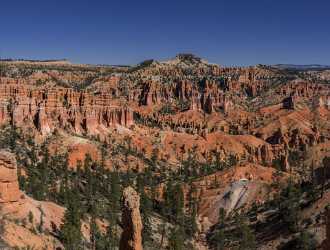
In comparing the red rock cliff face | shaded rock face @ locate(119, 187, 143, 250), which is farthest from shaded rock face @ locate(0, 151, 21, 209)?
the red rock cliff face

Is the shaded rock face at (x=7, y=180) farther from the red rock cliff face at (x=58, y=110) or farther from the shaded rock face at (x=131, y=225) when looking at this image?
the red rock cliff face at (x=58, y=110)

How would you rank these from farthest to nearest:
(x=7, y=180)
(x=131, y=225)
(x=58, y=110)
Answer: (x=58, y=110)
(x=7, y=180)
(x=131, y=225)

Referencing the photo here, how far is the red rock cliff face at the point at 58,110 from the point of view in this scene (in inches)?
4313

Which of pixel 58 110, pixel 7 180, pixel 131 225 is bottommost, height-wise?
pixel 7 180

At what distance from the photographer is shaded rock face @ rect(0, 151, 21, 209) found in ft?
145

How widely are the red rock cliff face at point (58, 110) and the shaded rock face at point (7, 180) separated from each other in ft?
209

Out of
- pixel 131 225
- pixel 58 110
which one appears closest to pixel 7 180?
pixel 131 225

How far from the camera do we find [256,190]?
84.2 metres

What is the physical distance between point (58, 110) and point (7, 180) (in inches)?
A: 2990

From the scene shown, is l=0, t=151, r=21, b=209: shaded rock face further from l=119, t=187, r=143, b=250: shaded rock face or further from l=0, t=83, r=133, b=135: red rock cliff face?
l=0, t=83, r=133, b=135: red rock cliff face

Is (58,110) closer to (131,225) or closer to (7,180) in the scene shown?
(7,180)

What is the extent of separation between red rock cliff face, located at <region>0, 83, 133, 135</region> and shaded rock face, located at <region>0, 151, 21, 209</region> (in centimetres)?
6359

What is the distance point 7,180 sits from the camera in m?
44.6

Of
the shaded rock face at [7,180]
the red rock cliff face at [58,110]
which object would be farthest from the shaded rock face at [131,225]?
the red rock cliff face at [58,110]
